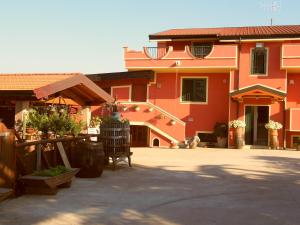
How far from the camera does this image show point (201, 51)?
27781 millimetres

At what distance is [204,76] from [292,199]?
59.1 ft

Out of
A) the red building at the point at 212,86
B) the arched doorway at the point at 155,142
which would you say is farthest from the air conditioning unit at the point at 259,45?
the arched doorway at the point at 155,142

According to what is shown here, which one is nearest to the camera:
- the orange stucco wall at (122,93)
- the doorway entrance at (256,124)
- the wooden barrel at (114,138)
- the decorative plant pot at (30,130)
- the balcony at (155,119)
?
the wooden barrel at (114,138)

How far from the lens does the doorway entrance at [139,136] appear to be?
86.4 ft

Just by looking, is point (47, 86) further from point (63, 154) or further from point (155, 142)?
point (155, 142)

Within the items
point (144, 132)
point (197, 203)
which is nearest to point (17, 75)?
point (197, 203)

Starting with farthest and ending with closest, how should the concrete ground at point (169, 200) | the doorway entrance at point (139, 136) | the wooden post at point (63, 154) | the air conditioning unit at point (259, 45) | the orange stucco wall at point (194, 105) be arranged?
the orange stucco wall at point (194, 105), the doorway entrance at point (139, 136), the air conditioning unit at point (259, 45), the wooden post at point (63, 154), the concrete ground at point (169, 200)

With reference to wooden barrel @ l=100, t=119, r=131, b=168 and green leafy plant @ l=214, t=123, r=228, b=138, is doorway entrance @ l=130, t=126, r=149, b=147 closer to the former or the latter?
green leafy plant @ l=214, t=123, r=228, b=138

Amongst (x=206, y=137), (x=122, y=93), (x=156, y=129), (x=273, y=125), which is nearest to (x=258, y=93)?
(x=273, y=125)

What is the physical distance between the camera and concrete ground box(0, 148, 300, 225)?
7387 millimetres

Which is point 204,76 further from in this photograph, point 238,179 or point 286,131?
point 238,179

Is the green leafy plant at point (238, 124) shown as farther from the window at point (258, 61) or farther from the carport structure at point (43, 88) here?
the carport structure at point (43, 88)

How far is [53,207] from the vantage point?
8016mm

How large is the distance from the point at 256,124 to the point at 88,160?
53.8 feet
